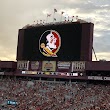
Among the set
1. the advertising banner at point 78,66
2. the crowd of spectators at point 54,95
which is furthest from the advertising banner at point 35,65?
the advertising banner at point 78,66

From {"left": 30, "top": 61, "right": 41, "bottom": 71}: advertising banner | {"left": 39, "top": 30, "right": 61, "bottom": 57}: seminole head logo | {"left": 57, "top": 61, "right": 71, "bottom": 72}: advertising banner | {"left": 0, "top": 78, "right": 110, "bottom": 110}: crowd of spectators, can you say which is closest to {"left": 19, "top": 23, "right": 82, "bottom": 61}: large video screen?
{"left": 39, "top": 30, "right": 61, "bottom": 57}: seminole head logo

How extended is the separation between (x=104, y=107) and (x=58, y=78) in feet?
52.8

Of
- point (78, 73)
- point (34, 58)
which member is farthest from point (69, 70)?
point (34, 58)

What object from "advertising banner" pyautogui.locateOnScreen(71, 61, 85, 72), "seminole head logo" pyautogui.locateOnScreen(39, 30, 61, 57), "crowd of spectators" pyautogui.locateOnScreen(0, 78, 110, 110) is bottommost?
"crowd of spectators" pyautogui.locateOnScreen(0, 78, 110, 110)

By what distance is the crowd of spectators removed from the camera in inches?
1893

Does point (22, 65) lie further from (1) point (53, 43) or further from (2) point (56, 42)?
(2) point (56, 42)

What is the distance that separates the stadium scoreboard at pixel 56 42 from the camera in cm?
5516

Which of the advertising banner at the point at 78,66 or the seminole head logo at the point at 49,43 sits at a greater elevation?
the seminole head logo at the point at 49,43

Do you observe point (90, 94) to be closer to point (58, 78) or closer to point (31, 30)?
point (58, 78)

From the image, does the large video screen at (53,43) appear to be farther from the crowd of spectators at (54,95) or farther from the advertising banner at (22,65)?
the crowd of spectators at (54,95)

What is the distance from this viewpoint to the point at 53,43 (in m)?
59.2

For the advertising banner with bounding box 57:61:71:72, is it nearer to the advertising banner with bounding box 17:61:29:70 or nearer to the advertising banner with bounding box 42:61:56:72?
the advertising banner with bounding box 42:61:56:72

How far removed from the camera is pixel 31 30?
62.2m

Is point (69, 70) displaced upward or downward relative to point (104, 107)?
upward
